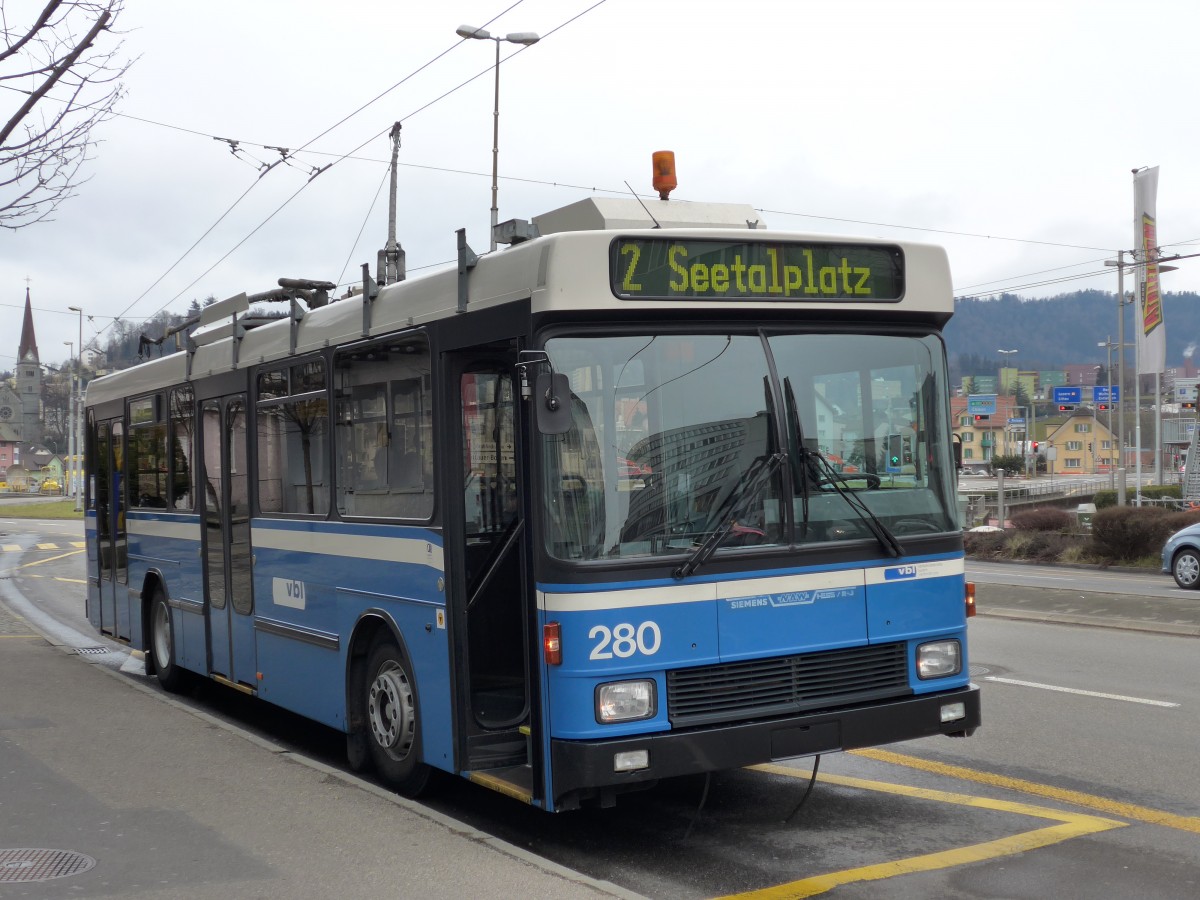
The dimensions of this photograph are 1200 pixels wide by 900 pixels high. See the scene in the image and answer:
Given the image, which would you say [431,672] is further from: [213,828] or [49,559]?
[49,559]

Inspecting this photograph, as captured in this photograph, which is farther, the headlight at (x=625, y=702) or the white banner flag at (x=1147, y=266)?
the white banner flag at (x=1147, y=266)

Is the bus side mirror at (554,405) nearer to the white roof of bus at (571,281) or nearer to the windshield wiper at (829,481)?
the white roof of bus at (571,281)

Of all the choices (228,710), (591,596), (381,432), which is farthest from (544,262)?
(228,710)

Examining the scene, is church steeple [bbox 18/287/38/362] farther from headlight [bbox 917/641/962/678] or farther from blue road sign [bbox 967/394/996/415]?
headlight [bbox 917/641/962/678]

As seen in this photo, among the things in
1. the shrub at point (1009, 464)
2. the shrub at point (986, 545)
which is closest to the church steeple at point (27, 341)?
the shrub at point (1009, 464)

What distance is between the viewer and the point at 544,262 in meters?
5.98

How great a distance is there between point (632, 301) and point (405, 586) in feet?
7.19

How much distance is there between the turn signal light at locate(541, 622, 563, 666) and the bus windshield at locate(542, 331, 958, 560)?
327 millimetres

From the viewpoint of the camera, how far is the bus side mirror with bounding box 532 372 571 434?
18.7ft

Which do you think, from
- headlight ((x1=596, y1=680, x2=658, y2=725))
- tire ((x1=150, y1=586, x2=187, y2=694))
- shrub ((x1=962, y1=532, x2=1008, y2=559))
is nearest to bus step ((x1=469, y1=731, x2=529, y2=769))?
headlight ((x1=596, y1=680, x2=658, y2=725))

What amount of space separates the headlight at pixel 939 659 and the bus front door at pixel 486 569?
6.40 feet

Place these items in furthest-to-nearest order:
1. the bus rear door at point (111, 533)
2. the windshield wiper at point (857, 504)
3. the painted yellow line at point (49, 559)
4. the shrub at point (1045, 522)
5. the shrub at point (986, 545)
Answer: the shrub at point (986, 545) < the shrub at point (1045, 522) < the painted yellow line at point (49, 559) < the bus rear door at point (111, 533) < the windshield wiper at point (857, 504)

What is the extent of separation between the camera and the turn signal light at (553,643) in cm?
589

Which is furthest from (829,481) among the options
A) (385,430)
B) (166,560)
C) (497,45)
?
(497,45)
